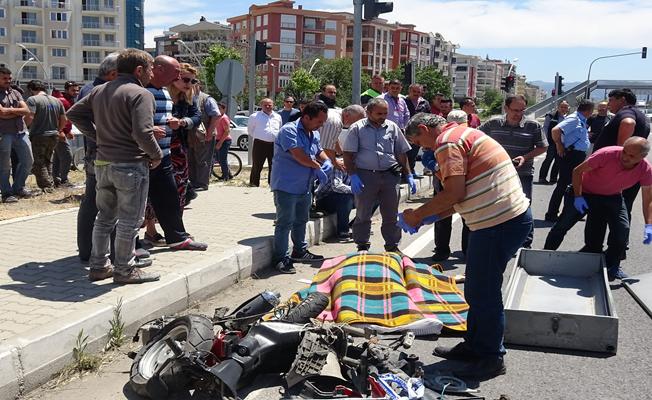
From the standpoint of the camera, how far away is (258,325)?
3971 mm

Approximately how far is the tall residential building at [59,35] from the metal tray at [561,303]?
107 metres

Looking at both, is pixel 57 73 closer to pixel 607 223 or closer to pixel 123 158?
pixel 123 158

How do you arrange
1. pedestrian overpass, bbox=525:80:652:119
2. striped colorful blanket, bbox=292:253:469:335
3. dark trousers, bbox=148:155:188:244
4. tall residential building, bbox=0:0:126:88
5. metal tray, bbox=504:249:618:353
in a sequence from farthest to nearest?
tall residential building, bbox=0:0:126:88
pedestrian overpass, bbox=525:80:652:119
dark trousers, bbox=148:155:188:244
striped colorful blanket, bbox=292:253:469:335
metal tray, bbox=504:249:618:353

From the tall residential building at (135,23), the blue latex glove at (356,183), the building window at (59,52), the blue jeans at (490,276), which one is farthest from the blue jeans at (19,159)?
the tall residential building at (135,23)

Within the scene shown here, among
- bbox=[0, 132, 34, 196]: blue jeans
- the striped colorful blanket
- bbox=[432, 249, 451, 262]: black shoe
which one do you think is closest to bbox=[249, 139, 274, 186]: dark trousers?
bbox=[0, 132, 34, 196]: blue jeans

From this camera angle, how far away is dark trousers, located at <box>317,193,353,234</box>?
27.6ft

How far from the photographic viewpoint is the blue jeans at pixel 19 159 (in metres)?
9.53

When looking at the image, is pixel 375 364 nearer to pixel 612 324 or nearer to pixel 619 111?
pixel 612 324

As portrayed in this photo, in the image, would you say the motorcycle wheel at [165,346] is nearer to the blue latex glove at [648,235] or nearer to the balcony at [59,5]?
the blue latex glove at [648,235]

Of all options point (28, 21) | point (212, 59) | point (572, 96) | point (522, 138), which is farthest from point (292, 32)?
point (522, 138)

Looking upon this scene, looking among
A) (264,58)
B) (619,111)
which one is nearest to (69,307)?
(619,111)

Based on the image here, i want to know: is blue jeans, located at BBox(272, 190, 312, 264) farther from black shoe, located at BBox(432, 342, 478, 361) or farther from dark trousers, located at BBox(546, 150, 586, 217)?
dark trousers, located at BBox(546, 150, 586, 217)

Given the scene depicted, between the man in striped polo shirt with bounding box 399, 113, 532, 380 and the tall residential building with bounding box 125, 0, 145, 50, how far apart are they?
115394 millimetres

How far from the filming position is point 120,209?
5109mm
